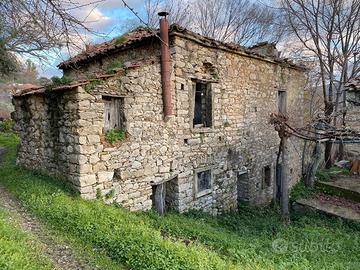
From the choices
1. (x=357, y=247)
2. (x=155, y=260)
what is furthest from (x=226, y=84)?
(x=155, y=260)

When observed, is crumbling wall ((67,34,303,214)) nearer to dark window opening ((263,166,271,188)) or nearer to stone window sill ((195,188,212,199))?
stone window sill ((195,188,212,199))

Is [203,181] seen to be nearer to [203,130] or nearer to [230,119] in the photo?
[203,130]

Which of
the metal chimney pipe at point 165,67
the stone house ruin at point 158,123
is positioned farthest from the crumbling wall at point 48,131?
the metal chimney pipe at point 165,67

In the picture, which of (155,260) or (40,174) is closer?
(155,260)

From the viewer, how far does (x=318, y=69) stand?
14.6 m

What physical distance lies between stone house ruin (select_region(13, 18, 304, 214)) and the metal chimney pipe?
2cm

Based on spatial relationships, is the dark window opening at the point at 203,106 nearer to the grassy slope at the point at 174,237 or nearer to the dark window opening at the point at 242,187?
the grassy slope at the point at 174,237

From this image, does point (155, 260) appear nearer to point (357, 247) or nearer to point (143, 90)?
point (143, 90)

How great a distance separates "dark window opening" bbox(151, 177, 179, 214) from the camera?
701 cm

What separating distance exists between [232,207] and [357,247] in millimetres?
3645

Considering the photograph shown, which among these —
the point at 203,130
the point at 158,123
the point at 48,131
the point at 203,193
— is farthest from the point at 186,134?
the point at 48,131

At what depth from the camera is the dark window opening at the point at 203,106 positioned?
8102 millimetres

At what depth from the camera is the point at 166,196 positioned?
7457 millimetres

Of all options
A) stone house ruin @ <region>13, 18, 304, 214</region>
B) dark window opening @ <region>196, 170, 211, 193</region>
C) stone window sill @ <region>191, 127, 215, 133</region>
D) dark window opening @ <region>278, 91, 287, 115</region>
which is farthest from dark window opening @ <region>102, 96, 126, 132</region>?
dark window opening @ <region>278, 91, 287, 115</region>
